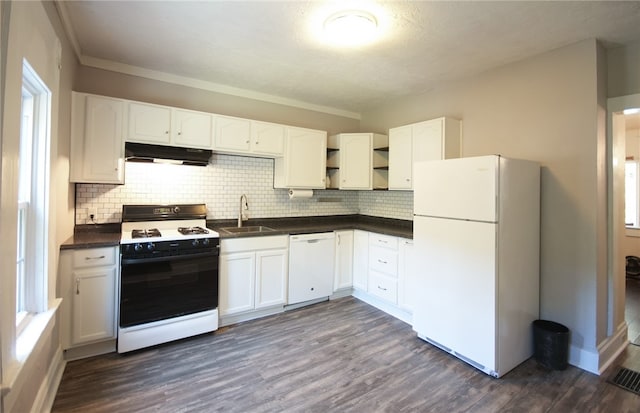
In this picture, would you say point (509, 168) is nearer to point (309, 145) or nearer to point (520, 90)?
point (520, 90)

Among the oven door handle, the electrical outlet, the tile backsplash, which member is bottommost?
the oven door handle

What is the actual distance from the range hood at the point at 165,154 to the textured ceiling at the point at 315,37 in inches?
32.1

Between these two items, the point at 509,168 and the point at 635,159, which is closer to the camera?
the point at 509,168

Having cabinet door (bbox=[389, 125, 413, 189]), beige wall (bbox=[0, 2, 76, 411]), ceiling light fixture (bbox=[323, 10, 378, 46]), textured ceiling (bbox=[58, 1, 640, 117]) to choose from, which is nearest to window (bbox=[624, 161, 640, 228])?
textured ceiling (bbox=[58, 1, 640, 117])

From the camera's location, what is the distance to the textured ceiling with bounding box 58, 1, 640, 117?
2051mm

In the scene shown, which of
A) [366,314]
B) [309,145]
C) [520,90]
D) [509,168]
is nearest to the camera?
[509,168]

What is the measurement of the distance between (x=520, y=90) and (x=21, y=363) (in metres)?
3.91

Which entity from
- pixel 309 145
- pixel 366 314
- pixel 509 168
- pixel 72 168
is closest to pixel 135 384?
pixel 72 168

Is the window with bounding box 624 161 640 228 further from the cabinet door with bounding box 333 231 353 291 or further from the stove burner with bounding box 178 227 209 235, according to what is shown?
the stove burner with bounding box 178 227 209 235

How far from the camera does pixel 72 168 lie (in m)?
2.63

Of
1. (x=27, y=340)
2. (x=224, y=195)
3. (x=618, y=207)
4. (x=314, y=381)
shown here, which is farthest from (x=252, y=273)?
(x=618, y=207)

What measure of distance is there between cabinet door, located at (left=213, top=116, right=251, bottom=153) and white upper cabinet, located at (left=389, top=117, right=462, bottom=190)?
1.77m

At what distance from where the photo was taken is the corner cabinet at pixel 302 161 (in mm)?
3781

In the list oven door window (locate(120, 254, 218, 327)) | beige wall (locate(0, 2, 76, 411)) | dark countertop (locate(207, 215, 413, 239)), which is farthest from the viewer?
dark countertop (locate(207, 215, 413, 239))
